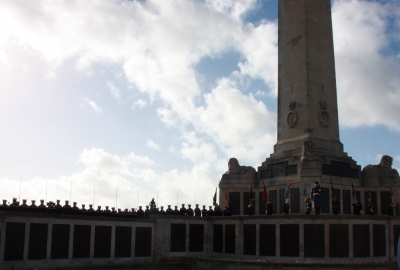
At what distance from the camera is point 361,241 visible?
34.6m

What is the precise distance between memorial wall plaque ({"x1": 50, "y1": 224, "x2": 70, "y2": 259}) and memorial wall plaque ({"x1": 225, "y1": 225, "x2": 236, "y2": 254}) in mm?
12547

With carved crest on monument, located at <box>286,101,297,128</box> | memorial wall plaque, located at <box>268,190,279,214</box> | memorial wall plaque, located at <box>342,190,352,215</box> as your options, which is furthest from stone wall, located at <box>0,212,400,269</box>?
carved crest on monument, located at <box>286,101,297,128</box>

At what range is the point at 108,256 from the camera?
3641 cm

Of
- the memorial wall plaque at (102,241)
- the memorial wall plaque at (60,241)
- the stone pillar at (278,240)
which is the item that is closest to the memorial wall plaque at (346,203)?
the stone pillar at (278,240)

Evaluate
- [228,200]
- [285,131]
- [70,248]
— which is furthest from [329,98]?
[70,248]

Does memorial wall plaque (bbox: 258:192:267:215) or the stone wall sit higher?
memorial wall plaque (bbox: 258:192:267:215)

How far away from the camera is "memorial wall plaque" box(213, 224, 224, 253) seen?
3978cm

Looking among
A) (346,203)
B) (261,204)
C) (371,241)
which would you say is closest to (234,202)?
(261,204)

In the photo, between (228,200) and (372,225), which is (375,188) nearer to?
(372,225)

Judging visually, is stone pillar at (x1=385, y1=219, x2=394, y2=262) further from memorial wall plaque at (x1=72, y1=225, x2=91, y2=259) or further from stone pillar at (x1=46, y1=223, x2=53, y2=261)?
stone pillar at (x1=46, y1=223, x2=53, y2=261)

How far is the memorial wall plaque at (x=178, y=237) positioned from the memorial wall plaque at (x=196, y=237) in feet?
2.24

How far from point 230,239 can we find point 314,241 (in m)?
7.44

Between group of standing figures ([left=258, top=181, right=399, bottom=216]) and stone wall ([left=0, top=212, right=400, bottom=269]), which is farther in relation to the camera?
group of standing figures ([left=258, top=181, right=399, bottom=216])

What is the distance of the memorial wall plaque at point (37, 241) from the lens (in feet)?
108
